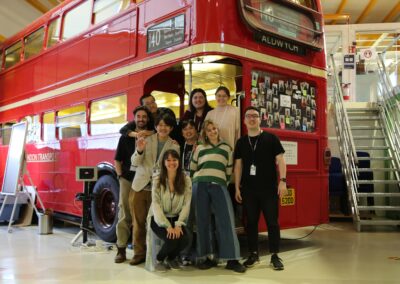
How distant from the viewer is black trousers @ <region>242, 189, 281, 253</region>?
399cm

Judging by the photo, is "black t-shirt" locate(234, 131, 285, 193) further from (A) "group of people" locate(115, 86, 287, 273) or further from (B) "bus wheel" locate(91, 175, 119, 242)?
(B) "bus wheel" locate(91, 175, 119, 242)

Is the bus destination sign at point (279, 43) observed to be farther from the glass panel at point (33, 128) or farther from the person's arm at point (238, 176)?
the glass panel at point (33, 128)

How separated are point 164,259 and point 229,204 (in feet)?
2.71

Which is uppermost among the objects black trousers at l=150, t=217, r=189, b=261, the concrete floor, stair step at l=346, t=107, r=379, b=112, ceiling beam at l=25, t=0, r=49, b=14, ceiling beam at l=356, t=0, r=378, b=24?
ceiling beam at l=356, t=0, r=378, b=24

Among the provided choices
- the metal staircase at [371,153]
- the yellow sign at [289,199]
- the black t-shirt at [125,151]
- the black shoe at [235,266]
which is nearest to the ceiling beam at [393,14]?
the metal staircase at [371,153]

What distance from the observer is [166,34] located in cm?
455

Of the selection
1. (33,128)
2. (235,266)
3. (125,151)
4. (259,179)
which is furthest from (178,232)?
(33,128)

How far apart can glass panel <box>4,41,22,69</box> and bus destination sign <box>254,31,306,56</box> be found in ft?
18.0

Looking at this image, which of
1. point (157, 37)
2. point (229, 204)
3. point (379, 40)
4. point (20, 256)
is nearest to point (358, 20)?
point (379, 40)

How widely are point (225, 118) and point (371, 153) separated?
5356 mm

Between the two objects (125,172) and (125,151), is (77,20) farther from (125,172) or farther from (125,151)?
(125,172)

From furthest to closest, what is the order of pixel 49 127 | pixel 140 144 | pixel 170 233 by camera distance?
1. pixel 49 127
2. pixel 140 144
3. pixel 170 233

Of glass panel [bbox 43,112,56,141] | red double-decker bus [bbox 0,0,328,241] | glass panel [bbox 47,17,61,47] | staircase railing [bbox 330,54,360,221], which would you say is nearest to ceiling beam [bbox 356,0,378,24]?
staircase railing [bbox 330,54,360,221]

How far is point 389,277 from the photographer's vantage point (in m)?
3.77
